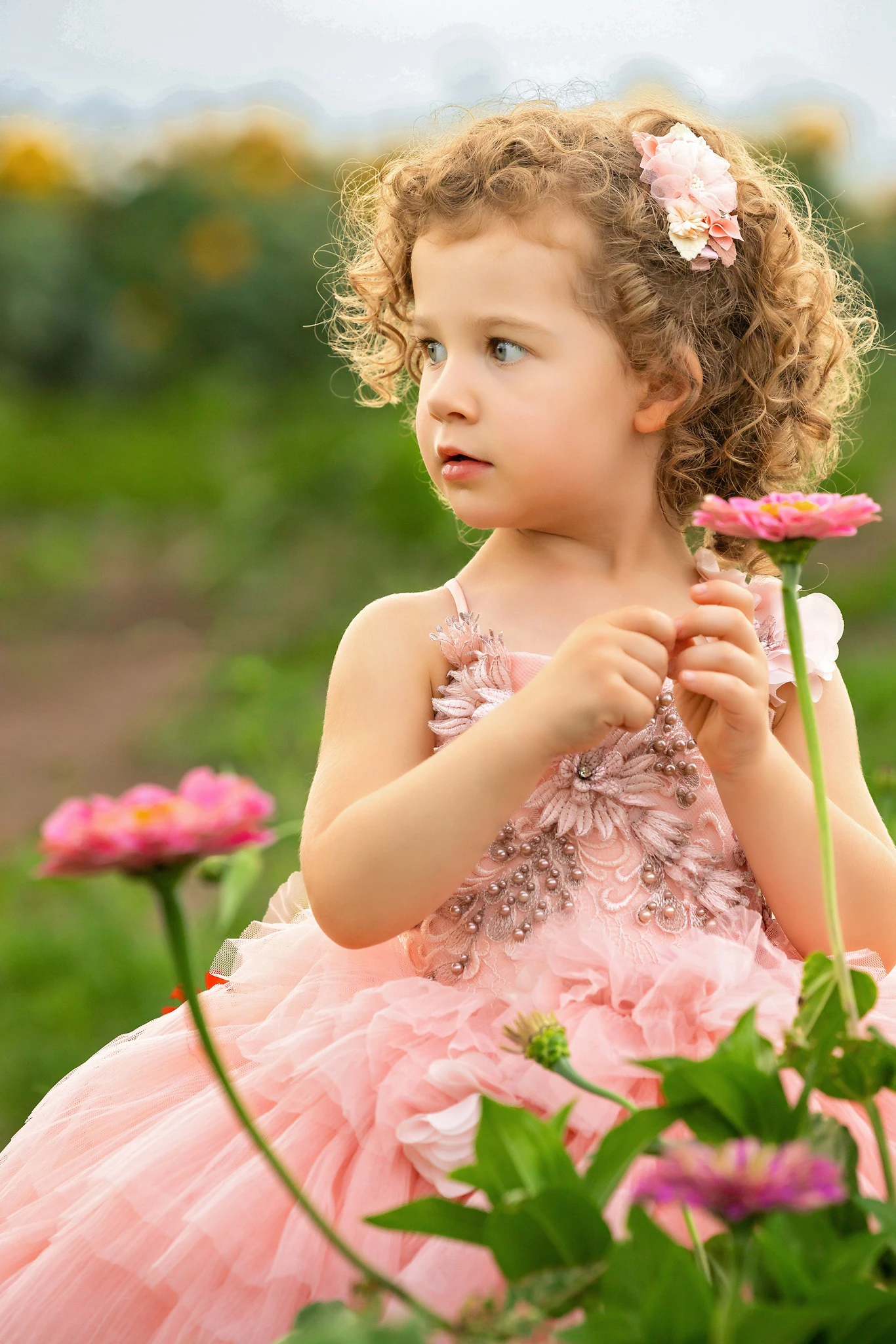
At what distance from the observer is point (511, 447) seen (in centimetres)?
110

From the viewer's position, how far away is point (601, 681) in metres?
0.88

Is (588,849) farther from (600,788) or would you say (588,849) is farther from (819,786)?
(819,786)

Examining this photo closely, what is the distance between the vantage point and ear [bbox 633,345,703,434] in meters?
1.20

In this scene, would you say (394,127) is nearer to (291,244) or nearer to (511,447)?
(291,244)

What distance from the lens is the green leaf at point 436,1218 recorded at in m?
0.59

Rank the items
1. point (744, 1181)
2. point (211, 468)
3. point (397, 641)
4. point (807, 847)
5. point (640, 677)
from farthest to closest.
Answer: point (211, 468), point (397, 641), point (807, 847), point (640, 677), point (744, 1181)

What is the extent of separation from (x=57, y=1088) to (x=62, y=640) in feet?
7.82

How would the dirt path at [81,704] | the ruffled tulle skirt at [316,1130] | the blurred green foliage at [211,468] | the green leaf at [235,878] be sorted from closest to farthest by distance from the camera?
1. the ruffled tulle skirt at [316,1130]
2. the green leaf at [235,878]
3. the blurred green foliage at [211,468]
4. the dirt path at [81,704]

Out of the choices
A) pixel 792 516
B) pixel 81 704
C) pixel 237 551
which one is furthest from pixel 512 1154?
pixel 237 551

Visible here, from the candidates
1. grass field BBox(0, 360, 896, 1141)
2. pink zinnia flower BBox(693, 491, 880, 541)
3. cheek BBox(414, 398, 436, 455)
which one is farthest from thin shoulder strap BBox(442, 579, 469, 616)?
grass field BBox(0, 360, 896, 1141)

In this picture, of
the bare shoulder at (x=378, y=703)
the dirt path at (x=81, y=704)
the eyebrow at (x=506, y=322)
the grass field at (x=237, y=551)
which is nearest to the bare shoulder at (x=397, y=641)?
the bare shoulder at (x=378, y=703)

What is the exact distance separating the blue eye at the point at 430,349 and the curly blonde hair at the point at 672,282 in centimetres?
9

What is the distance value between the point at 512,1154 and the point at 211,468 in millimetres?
3306

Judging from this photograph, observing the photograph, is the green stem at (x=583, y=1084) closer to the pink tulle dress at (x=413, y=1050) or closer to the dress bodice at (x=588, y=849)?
the pink tulle dress at (x=413, y=1050)
